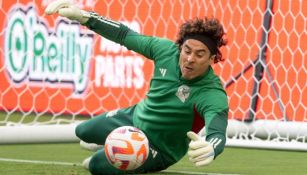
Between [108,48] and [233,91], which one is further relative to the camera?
[108,48]

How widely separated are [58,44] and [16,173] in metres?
3.51

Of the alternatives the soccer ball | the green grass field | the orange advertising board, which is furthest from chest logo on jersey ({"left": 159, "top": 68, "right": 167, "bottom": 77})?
the orange advertising board

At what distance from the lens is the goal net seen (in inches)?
320

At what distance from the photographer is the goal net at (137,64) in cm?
814

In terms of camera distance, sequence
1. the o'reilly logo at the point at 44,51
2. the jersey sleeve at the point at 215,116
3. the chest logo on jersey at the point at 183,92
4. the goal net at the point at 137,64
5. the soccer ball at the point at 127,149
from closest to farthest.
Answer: the jersey sleeve at the point at 215,116 < the soccer ball at the point at 127,149 < the chest logo on jersey at the point at 183,92 < the goal net at the point at 137,64 < the o'reilly logo at the point at 44,51

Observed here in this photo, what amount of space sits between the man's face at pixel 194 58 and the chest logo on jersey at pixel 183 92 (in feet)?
0.21

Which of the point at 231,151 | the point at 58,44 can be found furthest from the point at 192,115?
the point at 58,44

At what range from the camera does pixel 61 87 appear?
9.17 metres

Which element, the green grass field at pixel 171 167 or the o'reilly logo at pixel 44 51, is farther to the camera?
the o'reilly logo at pixel 44 51

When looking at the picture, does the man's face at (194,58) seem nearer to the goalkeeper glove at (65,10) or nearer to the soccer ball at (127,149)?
the soccer ball at (127,149)

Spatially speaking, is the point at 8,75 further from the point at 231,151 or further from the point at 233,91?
the point at 231,151

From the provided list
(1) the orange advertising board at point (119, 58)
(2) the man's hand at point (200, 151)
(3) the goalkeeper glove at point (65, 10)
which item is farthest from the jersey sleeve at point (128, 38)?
(1) the orange advertising board at point (119, 58)

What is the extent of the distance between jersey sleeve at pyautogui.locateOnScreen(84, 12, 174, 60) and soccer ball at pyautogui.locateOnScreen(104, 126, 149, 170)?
1.91 feet

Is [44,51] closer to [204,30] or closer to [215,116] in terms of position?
[204,30]
